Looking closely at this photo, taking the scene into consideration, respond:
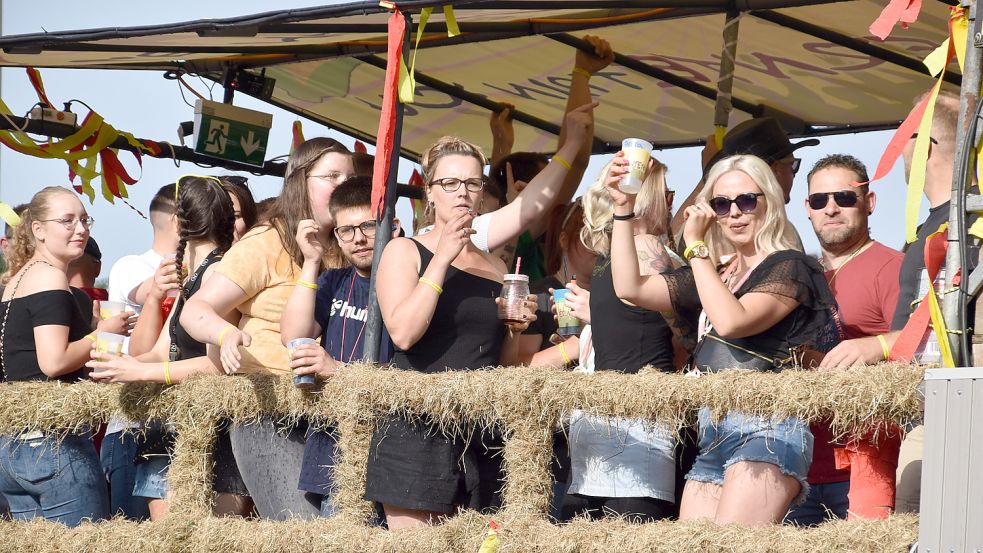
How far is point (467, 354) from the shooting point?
4574 millimetres

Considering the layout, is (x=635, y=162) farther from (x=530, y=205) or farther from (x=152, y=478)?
(x=152, y=478)

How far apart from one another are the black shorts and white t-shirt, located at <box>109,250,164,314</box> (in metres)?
2.77

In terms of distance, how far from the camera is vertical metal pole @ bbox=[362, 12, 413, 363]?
4.61m

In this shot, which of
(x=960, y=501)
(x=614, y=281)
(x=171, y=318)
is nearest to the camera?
(x=960, y=501)

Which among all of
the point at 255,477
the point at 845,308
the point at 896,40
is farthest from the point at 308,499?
the point at 896,40

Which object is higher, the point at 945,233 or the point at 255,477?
the point at 945,233

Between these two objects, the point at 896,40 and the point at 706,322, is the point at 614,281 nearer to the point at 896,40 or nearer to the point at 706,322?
the point at 706,322

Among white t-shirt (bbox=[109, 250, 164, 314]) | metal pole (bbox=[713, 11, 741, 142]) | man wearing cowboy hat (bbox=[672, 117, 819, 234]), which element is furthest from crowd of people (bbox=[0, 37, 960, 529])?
metal pole (bbox=[713, 11, 741, 142])

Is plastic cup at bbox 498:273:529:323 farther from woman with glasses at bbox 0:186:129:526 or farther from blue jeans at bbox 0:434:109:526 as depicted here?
blue jeans at bbox 0:434:109:526

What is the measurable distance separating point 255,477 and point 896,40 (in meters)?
4.47

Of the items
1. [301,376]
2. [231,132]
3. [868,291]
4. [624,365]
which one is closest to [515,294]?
[624,365]

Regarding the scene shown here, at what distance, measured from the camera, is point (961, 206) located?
11.5 feet

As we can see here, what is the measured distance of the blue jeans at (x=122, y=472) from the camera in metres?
5.82

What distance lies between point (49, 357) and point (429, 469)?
2219 mm
